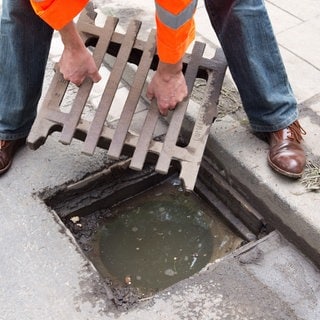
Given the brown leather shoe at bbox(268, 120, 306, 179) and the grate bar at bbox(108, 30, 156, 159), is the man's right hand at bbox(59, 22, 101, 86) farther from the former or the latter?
the brown leather shoe at bbox(268, 120, 306, 179)

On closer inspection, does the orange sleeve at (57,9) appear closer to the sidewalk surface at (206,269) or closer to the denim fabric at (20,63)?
the denim fabric at (20,63)

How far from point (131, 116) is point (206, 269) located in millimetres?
697

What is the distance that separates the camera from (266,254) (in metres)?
2.15

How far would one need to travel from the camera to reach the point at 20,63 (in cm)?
218

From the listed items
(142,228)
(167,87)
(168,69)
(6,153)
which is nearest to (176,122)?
(167,87)

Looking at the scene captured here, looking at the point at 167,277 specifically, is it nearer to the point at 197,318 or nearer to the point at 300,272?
the point at 197,318

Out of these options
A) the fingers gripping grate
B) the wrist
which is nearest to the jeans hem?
the fingers gripping grate

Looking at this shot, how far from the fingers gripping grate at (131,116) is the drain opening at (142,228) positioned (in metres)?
0.31

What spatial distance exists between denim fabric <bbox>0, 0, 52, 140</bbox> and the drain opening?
0.38 metres

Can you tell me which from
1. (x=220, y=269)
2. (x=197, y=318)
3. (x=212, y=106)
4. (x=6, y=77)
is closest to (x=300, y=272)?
(x=220, y=269)

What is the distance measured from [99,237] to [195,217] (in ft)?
1.52

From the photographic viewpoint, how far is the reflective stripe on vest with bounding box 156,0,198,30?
5.55ft

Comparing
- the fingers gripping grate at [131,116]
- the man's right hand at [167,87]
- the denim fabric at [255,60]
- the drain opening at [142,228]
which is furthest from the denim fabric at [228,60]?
the drain opening at [142,228]

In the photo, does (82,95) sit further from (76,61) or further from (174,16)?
(174,16)
